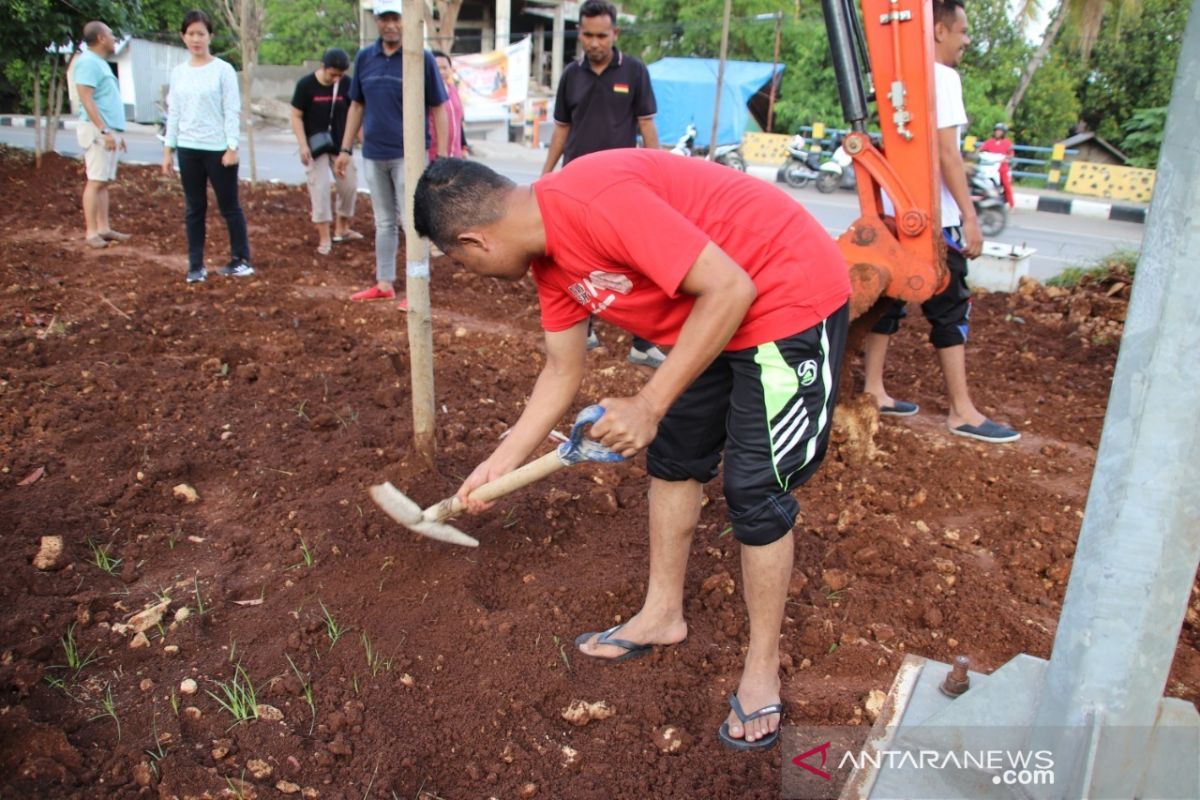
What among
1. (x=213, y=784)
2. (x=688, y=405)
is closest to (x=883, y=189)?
(x=688, y=405)

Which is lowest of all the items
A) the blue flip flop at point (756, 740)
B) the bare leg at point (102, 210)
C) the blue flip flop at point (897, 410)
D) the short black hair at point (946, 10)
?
the blue flip flop at point (756, 740)

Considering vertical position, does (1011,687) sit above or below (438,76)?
below

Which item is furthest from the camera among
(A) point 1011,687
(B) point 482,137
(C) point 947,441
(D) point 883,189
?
(B) point 482,137

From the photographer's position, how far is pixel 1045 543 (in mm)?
3271

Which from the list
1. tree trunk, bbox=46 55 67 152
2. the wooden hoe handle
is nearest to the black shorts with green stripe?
the wooden hoe handle

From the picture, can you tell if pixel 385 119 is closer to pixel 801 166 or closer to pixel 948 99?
pixel 948 99

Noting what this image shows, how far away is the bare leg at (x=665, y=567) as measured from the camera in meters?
2.54

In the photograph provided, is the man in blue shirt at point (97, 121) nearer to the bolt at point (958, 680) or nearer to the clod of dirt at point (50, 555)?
the clod of dirt at point (50, 555)

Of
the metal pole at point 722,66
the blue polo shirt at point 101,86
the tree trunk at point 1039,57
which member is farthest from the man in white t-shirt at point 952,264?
the tree trunk at point 1039,57

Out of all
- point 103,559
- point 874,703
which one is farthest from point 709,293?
point 103,559

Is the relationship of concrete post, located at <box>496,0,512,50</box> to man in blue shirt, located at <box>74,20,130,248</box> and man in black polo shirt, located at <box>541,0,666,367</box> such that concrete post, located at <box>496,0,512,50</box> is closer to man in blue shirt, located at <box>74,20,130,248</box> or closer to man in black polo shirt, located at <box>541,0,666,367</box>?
man in blue shirt, located at <box>74,20,130,248</box>

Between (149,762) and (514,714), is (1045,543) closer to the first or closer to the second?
(514,714)

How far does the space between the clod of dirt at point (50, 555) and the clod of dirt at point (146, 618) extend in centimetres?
37

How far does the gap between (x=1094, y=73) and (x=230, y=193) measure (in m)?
22.3
